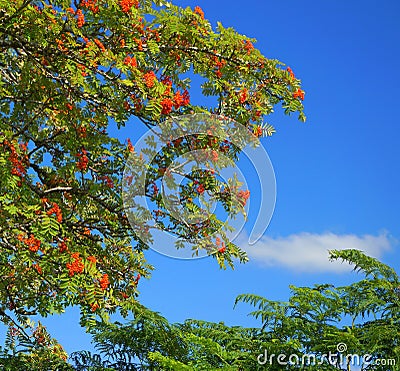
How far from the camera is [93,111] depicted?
844 centimetres

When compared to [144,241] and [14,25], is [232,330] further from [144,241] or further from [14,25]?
[14,25]

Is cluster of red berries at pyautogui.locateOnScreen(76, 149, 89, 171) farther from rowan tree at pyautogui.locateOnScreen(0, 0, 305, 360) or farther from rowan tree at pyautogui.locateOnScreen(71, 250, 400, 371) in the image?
rowan tree at pyautogui.locateOnScreen(71, 250, 400, 371)

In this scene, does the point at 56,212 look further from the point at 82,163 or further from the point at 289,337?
the point at 289,337

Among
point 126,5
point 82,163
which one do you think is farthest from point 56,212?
point 126,5

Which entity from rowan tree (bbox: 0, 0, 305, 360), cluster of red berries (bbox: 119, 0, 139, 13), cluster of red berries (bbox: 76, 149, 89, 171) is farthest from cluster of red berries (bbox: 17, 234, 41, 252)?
cluster of red berries (bbox: 119, 0, 139, 13)

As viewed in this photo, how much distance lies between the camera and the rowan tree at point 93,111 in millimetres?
6969

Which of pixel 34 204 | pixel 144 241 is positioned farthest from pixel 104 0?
pixel 144 241

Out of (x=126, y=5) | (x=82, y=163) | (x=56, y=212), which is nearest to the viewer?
(x=126, y=5)

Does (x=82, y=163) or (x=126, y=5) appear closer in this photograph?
(x=126, y=5)

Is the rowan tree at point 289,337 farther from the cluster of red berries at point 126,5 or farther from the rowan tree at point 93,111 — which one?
the cluster of red berries at point 126,5

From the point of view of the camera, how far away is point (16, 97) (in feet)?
26.8

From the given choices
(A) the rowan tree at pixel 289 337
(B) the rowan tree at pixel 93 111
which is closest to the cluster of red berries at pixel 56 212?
(B) the rowan tree at pixel 93 111

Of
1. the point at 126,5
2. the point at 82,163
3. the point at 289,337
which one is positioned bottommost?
the point at 289,337

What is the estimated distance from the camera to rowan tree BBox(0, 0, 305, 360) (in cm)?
697
